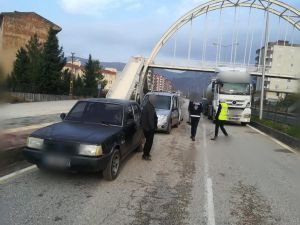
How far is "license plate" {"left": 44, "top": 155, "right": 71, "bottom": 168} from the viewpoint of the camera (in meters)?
6.87

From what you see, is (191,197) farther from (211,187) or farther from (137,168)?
(137,168)

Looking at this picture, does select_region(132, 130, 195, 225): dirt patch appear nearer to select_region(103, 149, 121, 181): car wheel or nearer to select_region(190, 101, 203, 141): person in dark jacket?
select_region(103, 149, 121, 181): car wheel

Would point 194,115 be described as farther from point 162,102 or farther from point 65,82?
point 65,82

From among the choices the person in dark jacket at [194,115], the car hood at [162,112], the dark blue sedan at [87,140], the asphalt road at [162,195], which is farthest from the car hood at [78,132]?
the car hood at [162,112]

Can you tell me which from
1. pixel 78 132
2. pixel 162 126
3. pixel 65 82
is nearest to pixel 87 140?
pixel 78 132

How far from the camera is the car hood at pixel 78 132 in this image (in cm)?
709

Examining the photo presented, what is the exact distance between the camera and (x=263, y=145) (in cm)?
1564

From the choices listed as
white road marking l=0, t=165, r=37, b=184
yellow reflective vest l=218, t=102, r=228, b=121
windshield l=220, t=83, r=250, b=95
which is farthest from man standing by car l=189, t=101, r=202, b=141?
windshield l=220, t=83, r=250, b=95

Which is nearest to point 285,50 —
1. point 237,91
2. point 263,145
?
point 237,91

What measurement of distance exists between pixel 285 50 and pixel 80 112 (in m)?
66.2

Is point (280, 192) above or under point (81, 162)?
under

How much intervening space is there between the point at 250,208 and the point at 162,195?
1.49 m

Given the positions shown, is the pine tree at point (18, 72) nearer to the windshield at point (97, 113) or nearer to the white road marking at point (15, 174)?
the white road marking at point (15, 174)

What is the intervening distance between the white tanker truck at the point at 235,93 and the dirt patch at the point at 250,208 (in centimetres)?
1791
